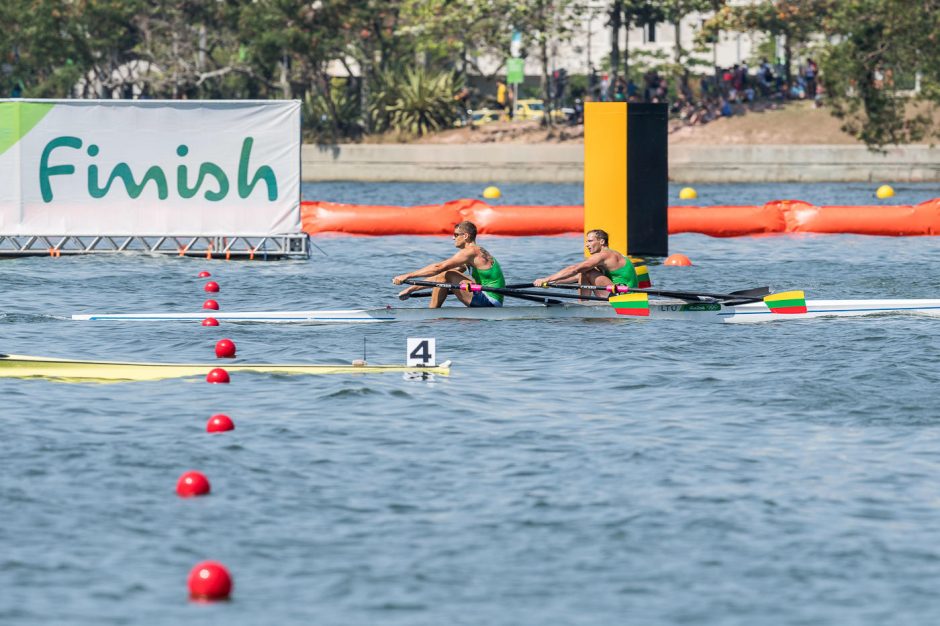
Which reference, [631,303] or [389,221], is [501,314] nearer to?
[631,303]

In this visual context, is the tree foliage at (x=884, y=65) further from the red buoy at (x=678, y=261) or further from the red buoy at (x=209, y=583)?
the red buoy at (x=209, y=583)

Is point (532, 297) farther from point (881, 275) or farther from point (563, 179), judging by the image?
point (563, 179)

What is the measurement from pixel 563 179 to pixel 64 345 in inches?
1546

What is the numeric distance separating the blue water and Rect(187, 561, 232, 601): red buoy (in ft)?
0.36

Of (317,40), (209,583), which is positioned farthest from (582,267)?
(317,40)

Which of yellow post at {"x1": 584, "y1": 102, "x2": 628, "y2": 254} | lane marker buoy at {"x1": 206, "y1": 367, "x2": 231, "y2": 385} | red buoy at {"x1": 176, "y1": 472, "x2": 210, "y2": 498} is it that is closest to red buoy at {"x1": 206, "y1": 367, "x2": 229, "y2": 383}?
lane marker buoy at {"x1": 206, "y1": 367, "x2": 231, "y2": 385}

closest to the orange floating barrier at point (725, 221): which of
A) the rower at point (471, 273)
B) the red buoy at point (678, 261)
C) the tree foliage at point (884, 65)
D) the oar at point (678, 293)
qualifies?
the red buoy at point (678, 261)

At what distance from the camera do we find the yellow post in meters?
27.2

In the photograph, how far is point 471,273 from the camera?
67.7ft

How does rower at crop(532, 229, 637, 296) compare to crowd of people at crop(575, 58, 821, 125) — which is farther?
crowd of people at crop(575, 58, 821, 125)

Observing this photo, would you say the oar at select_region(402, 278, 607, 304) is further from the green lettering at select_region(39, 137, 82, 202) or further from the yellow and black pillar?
the green lettering at select_region(39, 137, 82, 202)

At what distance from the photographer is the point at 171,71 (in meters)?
62.0

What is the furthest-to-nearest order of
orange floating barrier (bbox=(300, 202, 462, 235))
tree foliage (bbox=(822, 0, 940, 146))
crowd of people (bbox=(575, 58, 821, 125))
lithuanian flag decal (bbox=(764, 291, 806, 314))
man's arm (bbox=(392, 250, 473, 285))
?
crowd of people (bbox=(575, 58, 821, 125)) → tree foliage (bbox=(822, 0, 940, 146)) → orange floating barrier (bbox=(300, 202, 462, 235)) → lithuanian flag decal (bbox=(764, 291, 806, 314)) → man's arm (bbox=(392, 250, 473, 285))

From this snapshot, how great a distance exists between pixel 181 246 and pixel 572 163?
29180mm
